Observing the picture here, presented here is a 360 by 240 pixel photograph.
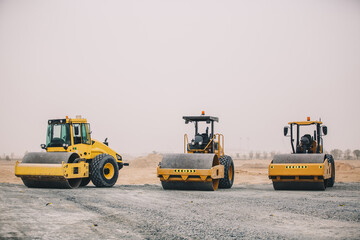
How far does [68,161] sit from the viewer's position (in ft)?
62.8

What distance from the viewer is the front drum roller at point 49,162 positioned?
1856 centimetres

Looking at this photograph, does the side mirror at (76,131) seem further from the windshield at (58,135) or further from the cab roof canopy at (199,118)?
the cab roof canopy at (199,118)

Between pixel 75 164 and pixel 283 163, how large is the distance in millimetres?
8521

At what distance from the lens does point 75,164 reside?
62.0 ft

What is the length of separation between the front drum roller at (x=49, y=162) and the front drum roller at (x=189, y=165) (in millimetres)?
3926

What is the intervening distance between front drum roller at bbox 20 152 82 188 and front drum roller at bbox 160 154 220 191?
155 inches

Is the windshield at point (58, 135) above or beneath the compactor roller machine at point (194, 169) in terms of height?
above

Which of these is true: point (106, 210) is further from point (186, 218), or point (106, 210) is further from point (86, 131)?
point (86, 131)

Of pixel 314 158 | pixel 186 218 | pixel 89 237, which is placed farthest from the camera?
pixel 314 158

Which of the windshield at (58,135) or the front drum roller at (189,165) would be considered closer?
the front drum roller at (189,165)

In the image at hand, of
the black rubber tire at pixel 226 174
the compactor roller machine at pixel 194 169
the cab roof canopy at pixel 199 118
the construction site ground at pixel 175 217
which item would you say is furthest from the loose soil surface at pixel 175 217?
the cab roof canopy at pixel 199 118

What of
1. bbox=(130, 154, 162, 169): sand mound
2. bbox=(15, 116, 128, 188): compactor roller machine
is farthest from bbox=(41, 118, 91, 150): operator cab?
bbox=(130, 154, 162, 169): sand mound

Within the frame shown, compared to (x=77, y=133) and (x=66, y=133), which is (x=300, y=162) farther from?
(x=66, y=133)

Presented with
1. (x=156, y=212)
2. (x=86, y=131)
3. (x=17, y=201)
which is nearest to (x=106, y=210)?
(x=156, y=212)
